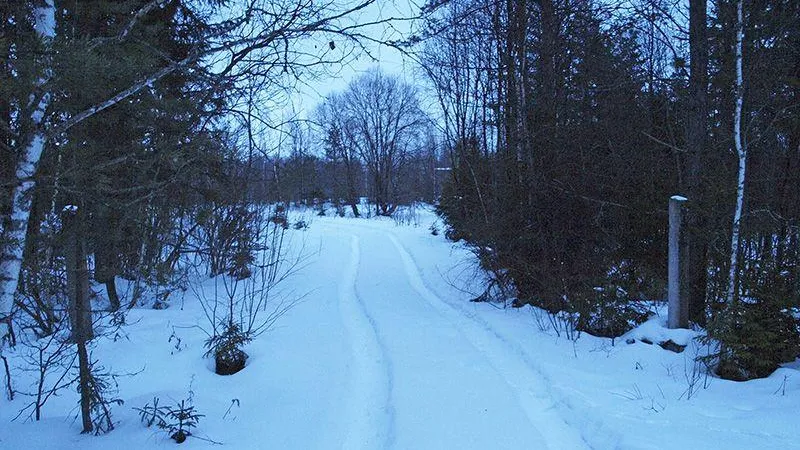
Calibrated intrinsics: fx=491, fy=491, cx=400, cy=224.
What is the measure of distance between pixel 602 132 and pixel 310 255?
380 inches

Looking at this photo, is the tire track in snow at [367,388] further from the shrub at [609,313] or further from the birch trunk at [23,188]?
the shrub at [609,313]

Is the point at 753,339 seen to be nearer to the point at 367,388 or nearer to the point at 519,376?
the point at 519,376

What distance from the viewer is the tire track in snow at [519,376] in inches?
155

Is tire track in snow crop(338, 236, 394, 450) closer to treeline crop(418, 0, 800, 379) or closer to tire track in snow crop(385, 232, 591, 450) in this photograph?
tire track in snow crop(385, 232, 591, 450)

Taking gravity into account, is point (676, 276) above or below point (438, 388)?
above

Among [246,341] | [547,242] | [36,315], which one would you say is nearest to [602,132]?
[547,242]

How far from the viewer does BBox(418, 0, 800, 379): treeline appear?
210 inches

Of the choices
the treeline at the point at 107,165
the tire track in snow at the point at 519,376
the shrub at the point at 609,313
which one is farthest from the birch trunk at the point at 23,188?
the shrub at the point at 609,313

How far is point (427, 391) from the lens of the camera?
4.91 meters

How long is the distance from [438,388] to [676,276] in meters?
3.30

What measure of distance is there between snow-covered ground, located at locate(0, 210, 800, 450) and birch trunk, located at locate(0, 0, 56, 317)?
1.66 meters

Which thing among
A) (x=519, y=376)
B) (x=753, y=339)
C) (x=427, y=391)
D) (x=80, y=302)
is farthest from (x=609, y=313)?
(x=80, y=302)

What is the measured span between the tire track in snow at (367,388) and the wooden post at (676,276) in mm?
3564

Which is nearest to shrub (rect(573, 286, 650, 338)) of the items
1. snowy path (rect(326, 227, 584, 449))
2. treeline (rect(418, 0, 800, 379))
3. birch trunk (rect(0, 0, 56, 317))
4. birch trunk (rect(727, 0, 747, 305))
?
treeline (rect(418, 0, 800, 379))
